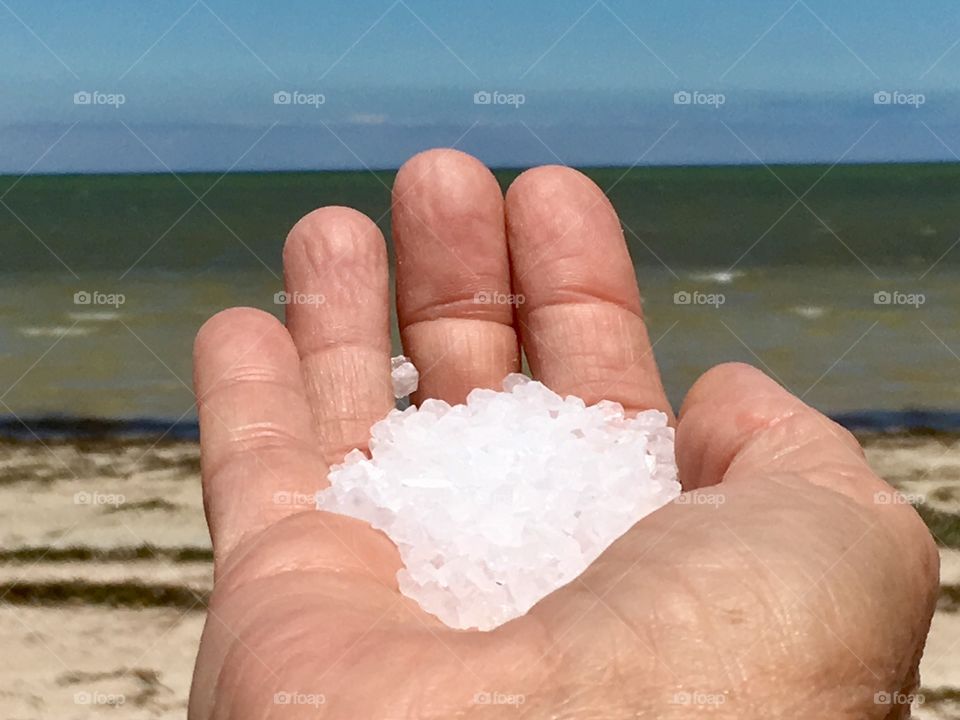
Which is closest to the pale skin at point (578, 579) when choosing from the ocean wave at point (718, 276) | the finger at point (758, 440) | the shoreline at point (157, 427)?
the finger at point (758, 440)

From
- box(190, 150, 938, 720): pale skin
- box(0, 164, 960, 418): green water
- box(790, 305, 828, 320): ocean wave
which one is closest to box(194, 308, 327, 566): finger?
box(190, 150, 938, 720): pale skin

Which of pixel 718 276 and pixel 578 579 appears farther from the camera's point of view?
pixel 718 276

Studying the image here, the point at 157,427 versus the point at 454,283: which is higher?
the point at 157,427

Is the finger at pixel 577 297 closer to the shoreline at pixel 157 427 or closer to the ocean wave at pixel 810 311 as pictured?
the shoreline at pixel 157 427

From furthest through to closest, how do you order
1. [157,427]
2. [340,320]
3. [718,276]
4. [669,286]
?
[718,276] → [669,286] → [157,427] → [340,320]

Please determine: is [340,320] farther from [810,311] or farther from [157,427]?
[810,311]

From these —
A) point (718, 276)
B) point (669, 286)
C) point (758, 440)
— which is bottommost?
point (758, 440)

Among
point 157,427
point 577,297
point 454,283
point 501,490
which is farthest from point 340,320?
point 157,427
